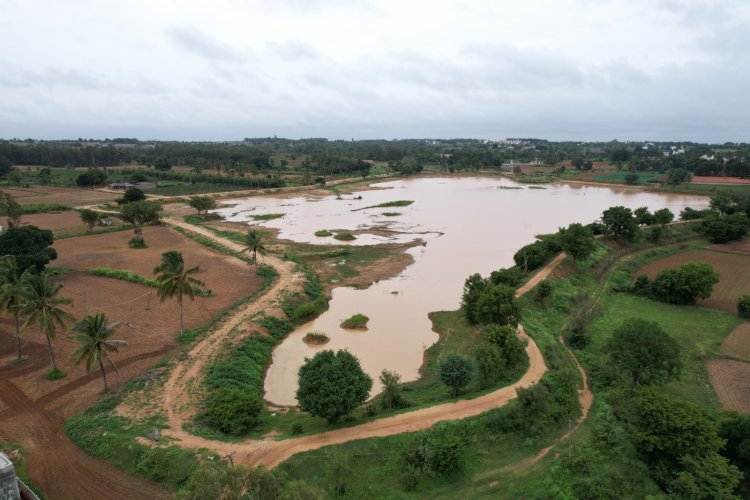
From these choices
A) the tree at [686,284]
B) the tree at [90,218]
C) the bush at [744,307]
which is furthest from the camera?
the tree at [90,218]

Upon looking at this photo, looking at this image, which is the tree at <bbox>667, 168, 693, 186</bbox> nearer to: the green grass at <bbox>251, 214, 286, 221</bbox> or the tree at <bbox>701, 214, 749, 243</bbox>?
the tree at <bbox>701, 214, 749, 243</bbox>

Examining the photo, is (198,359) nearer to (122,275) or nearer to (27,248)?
(122,275)

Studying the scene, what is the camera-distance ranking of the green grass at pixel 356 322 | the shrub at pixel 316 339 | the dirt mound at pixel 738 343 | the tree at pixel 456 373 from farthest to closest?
the green grass at pixel 356 322, the shrub at pixel 316 339, the dirt mound at pixel 738 343, the tree at pixel 456 373

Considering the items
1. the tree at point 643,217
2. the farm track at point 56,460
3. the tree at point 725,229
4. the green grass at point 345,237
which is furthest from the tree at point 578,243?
the farm track at point 56,460

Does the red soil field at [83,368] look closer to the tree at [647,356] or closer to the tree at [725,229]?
the tree at [647,356]

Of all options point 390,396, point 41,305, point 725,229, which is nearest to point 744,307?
point 725,229

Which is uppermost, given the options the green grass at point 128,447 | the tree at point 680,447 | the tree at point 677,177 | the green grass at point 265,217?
the tree at point 677,177
